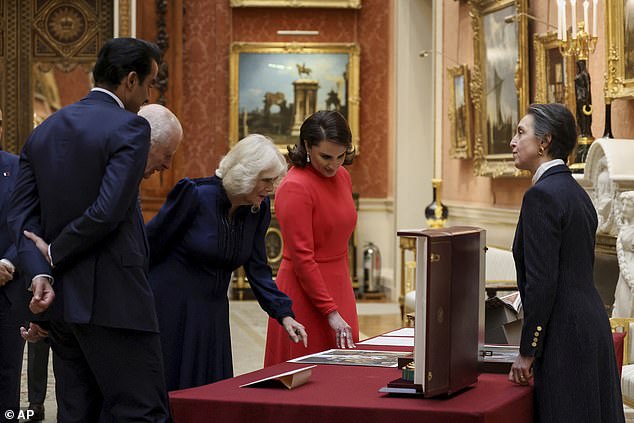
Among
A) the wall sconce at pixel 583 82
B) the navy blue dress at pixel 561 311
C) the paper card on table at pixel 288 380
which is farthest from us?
the wall sconce at pixel 583 82

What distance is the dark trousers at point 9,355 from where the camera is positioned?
524 centimetres

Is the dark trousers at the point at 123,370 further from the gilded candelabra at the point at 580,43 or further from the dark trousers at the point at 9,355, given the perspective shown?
the gilded candelabra at the point at 580,43

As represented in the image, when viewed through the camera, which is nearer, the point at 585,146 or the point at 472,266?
the point at 472,266

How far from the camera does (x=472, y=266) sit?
3588mm

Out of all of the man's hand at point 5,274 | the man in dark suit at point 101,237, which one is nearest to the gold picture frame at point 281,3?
the man's hand at point 5,274

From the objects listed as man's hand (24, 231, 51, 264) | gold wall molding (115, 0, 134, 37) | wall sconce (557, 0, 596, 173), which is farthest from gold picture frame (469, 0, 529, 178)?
man's hand (24, 231, 51, 264)

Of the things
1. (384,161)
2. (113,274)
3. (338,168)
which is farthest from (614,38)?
(384,161)

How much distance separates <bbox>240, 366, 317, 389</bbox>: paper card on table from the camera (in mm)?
3439

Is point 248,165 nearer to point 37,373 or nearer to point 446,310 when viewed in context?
point 446,310

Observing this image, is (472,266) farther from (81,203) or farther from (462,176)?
(462,176)

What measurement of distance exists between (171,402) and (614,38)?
17.4 feet

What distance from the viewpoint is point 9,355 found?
5301mm

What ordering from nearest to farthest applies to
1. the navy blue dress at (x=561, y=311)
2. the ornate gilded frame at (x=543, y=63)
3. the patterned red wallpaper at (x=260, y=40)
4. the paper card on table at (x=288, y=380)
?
the paper card on table at (x=288, y=380) < the navy blue dress at (x=561, y=311) < the ornate gilded frame at (x=543, y=63) < the patterned red wallpaper at (x=260, y=40)

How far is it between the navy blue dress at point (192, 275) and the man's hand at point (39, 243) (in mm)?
850
